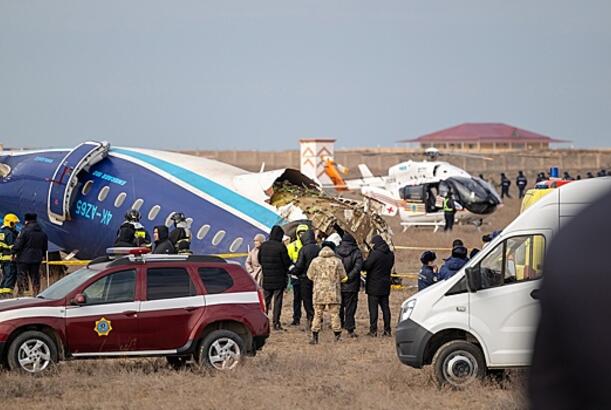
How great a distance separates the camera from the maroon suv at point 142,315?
13430 millimetres

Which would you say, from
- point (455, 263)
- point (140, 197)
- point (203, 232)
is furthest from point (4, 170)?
point (455, 263)

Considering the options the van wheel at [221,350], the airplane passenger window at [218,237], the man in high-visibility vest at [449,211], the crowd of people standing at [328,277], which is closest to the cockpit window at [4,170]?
the airplane passenger window at [218,237]

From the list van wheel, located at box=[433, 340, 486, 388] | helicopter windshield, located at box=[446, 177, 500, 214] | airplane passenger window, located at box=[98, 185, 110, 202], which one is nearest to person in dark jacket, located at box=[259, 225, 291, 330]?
van wheel, located at box=[433, 340, 486, 388]

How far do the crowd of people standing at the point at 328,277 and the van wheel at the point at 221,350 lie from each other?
331cm

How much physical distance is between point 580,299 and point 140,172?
75.2ft

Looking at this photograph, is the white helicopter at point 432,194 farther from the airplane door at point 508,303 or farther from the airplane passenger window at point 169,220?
the airplane door at point 508,303

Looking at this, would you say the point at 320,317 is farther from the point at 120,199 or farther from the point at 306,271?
the point at 120,199

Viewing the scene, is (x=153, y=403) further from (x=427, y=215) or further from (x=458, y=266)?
(x=427, y=215)

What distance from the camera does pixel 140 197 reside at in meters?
23.8

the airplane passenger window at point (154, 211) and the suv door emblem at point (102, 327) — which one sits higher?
the airplane passenger window at point (154, 211)

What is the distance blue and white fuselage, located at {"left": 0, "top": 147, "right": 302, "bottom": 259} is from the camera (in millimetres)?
22859

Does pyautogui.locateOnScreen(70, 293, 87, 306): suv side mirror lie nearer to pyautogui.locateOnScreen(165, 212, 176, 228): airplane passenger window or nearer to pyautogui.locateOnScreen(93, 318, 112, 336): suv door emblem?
pyautogui.locateOnScreen(93, 318, 112, 336): suv door emblem

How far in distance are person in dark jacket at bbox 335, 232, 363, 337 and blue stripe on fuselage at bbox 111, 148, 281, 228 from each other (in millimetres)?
4435

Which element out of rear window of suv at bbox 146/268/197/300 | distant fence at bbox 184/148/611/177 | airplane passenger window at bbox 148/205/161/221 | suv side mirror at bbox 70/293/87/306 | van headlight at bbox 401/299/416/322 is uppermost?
distant fence at bbox 184/148/611/177
